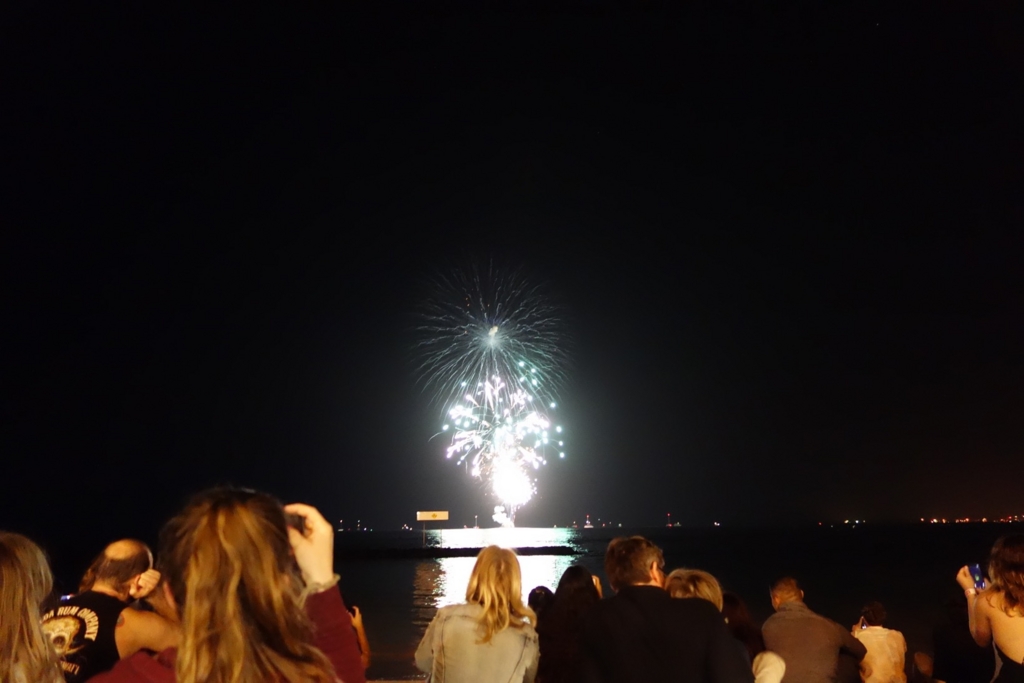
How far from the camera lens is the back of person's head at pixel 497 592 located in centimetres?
489

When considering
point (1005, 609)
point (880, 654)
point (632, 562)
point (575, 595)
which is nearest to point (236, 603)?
point (632, 562)

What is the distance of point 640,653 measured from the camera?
4.27 meters

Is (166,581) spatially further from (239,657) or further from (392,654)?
(392,654)

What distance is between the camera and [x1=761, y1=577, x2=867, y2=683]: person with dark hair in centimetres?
657

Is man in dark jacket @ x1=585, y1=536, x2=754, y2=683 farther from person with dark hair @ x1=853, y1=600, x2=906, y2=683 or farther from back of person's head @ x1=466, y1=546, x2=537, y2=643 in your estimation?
person with dark hair @ x1=853, y1=600, x2=906, y2=683

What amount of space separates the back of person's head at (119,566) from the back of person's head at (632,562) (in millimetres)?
2335

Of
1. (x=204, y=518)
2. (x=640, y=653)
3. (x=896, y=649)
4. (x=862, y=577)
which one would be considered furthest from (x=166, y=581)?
(x=862, y=577)

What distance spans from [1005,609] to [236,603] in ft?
15.3

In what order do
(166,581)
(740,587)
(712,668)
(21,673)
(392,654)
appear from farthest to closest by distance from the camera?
(740,587) → (392,654) → (712,668) → (21,673) → (166,581)

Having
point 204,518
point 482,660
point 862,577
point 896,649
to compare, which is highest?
point 204,518

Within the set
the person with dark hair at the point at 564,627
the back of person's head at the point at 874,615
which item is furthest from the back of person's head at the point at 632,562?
the back of person's head at the point at 874,615

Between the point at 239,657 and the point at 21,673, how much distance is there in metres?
1.61

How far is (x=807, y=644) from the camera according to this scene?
661cm

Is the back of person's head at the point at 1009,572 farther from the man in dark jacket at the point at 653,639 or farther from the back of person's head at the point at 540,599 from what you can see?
the back of person's head at the point at 540,599
